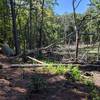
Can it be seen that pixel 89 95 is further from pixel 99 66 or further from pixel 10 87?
pixel 99 66

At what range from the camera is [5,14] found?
1244 inches

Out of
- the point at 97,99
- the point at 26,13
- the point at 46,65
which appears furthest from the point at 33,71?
the point at 26,13

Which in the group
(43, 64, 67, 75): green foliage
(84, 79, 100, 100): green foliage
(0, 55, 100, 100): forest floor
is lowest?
(84, 79, 100, 100): green foliage

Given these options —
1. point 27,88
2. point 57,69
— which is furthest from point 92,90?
→ point 27,88

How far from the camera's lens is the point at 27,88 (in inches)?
330

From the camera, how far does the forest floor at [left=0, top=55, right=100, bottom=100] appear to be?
7873mm

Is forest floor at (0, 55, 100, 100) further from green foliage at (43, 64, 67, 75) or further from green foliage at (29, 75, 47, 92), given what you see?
green foliage at (43, 64, 67, 75)

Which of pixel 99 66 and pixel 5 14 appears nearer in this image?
pixel 99 66

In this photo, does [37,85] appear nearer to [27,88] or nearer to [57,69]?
[27,88]

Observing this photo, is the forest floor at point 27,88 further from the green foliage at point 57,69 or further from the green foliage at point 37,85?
the green foliage at point 57,69

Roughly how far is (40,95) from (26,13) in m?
30.3

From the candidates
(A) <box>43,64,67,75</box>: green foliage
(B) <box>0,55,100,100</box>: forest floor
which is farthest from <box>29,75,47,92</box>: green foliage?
(A) <box>43,64,67,75</box>: green foliage

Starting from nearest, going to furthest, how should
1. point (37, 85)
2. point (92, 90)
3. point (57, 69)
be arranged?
point (37, 85), point (92, 90), point (57, 69)

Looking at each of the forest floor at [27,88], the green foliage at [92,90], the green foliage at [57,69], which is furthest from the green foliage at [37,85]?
the green foliage at [57,69]
